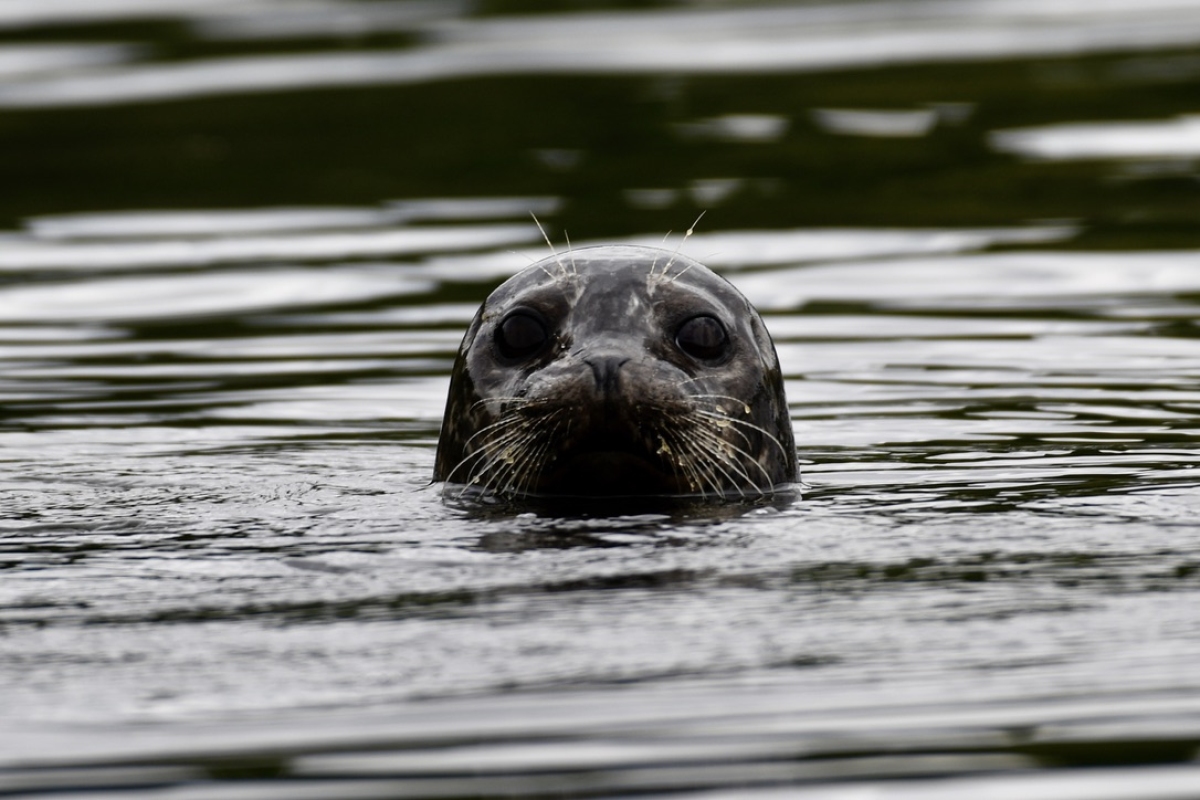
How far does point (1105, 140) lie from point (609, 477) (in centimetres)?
1032

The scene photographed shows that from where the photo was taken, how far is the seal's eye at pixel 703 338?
23.3 feet

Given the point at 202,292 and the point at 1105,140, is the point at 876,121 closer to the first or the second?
the point at 1105,140

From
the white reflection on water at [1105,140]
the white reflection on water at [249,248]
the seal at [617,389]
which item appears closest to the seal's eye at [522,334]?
the seal at [617,389]

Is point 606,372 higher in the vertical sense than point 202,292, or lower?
higher

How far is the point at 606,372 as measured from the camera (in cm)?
651

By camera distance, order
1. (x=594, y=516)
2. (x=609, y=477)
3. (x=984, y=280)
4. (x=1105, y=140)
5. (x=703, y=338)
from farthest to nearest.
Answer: (x=1105, y=140)
(x=984, y=280)
(x=703, y=338)
(x=609, y=477)
(x=594, y=516)

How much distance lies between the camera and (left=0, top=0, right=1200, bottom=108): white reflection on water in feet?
65.1

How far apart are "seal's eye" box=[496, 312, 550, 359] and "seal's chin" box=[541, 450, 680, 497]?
0.44 metres

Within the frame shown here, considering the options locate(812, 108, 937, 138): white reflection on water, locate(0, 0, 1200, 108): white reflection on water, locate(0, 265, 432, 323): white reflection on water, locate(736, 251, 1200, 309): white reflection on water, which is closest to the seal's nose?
locate(736, 251, 1200, 309): white reflection on water

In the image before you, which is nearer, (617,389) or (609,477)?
(617,389)

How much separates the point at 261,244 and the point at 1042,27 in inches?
425

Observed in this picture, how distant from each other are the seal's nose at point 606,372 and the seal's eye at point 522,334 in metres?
0.59

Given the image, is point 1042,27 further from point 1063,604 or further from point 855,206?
point 1063,604

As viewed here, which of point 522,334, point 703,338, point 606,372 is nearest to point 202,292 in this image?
point 522,334
